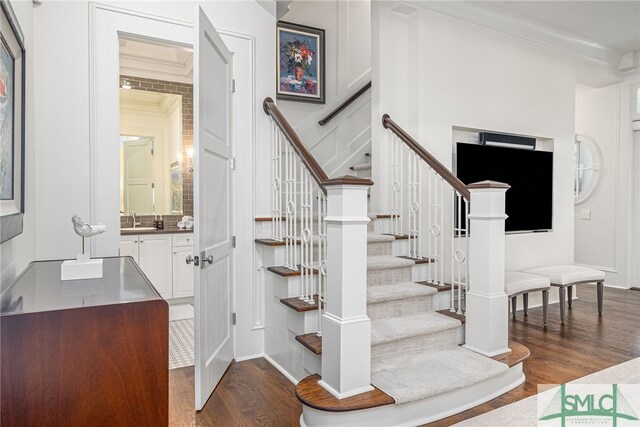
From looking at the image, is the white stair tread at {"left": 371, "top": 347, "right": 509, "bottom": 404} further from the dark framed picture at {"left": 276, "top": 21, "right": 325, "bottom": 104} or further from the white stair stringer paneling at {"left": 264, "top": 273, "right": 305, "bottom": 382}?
the dark framed picture at {"left": 276, "top": 21, "right": 325, "bottom": 104}

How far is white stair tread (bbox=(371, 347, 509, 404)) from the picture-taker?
7.38ft

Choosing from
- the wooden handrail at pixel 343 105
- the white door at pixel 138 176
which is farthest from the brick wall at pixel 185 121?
the wooden handrail at pixel 343 105

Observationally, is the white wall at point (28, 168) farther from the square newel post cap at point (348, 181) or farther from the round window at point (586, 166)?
the round window at point (586, 166)

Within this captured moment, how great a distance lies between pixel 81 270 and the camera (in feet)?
5.37

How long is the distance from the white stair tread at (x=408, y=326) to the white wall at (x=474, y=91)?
1.22 metres

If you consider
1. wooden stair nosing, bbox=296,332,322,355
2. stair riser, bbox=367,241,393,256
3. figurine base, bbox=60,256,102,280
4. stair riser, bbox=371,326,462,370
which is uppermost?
figurine base, bbox=60,256,102,280

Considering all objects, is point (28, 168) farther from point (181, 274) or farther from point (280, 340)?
point (181, 274)

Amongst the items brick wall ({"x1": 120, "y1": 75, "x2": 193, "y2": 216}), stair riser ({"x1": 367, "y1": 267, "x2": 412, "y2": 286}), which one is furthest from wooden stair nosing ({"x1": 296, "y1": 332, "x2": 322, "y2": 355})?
brick wall ({"x1": 120, "y1": 75, "x2": 193, "y2": 216})

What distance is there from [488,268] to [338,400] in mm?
1333

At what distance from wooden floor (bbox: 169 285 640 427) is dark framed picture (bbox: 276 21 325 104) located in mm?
2930

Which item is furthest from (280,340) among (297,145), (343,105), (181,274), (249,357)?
(343,105)

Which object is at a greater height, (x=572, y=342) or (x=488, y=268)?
(x=488, y=268)

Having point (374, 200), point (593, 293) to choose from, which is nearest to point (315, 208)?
point (374, 200)

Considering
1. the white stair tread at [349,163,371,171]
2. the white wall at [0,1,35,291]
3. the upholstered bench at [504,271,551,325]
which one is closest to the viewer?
the white wall at [0,1,35,291]
